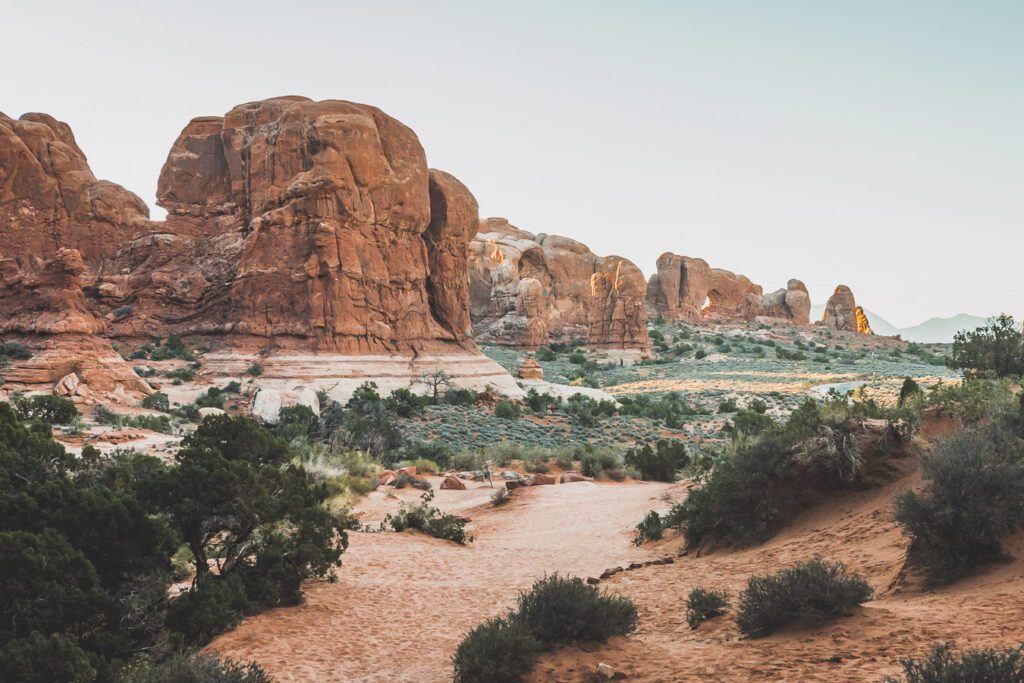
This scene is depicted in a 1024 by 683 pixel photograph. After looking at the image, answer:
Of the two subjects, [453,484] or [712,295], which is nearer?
[453,484]

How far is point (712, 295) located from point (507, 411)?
65.3 meters

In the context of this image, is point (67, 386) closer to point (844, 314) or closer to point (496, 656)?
point (496, 656)

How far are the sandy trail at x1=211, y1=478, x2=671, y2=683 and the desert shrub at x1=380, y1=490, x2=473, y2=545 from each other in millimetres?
336

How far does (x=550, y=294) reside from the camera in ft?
233

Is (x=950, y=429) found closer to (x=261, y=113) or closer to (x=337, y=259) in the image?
(x=337, y=259)

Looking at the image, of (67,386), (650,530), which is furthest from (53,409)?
(650,530)

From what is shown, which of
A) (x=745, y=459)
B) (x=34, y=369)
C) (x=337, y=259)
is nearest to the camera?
(x=745, y=459)

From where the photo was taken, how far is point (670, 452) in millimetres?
20250

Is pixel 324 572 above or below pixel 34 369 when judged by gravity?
below

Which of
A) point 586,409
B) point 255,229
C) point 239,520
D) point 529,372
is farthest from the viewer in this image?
point 529,372

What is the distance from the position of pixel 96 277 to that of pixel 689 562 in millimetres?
32878

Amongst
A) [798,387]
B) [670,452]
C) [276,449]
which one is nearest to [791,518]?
[276,449]

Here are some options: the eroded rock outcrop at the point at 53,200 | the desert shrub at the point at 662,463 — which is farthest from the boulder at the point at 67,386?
the desert shrub at the point at 662,463

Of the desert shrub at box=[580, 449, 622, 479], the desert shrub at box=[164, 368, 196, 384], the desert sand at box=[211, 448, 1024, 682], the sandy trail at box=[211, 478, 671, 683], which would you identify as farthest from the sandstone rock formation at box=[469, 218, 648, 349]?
the desert sand at box=[211, 448, 1024, 682]
